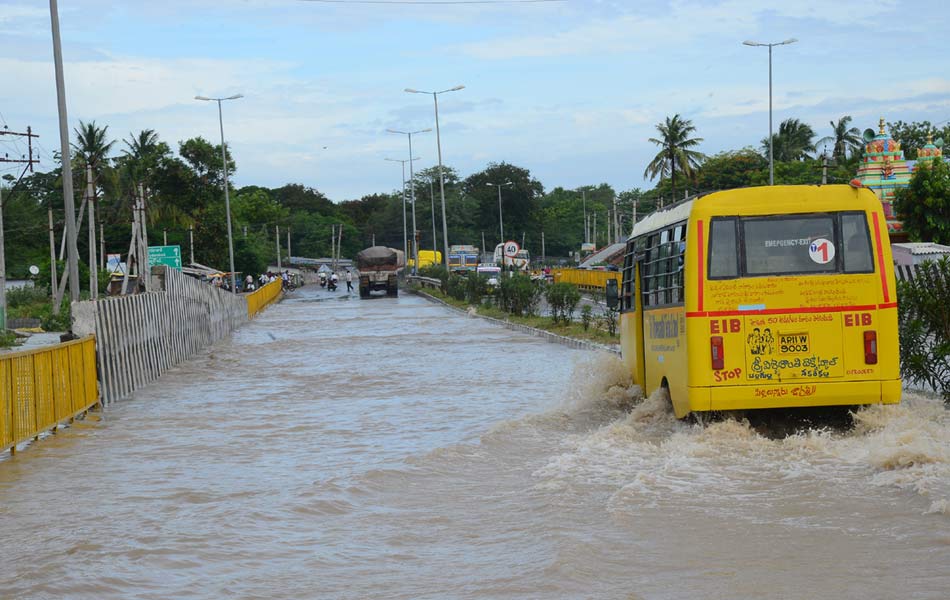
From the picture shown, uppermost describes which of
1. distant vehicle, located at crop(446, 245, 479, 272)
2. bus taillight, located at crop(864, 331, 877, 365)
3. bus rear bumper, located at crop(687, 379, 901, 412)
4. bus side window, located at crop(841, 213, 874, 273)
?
distant vehicle, located at crop(446, 245, 479, 272)

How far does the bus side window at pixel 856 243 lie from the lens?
10.3 meters

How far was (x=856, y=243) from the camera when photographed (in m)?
10.3

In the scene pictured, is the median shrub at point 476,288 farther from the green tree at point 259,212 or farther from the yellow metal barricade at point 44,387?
the green tree at point 259,212

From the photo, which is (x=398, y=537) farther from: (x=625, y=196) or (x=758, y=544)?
(x=625, y=196)

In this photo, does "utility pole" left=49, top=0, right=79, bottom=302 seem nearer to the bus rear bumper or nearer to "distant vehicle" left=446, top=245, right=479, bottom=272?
the bus rear bumper

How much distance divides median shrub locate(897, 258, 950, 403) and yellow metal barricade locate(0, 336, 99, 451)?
950cm

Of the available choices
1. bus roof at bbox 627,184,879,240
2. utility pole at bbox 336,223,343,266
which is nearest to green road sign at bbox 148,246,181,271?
bus roof at bbox 627,184,879,240

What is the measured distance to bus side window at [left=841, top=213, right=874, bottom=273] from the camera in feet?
33.7

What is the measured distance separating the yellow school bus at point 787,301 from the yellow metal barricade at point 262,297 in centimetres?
3805

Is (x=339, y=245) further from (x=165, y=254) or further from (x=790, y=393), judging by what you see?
(x=790, y=393)

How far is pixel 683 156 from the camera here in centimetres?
7250

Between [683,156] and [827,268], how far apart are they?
6356 cm

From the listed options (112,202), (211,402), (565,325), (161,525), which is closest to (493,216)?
(112,202)

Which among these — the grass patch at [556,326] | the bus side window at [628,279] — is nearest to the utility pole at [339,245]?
the grass patch at [556,326]
